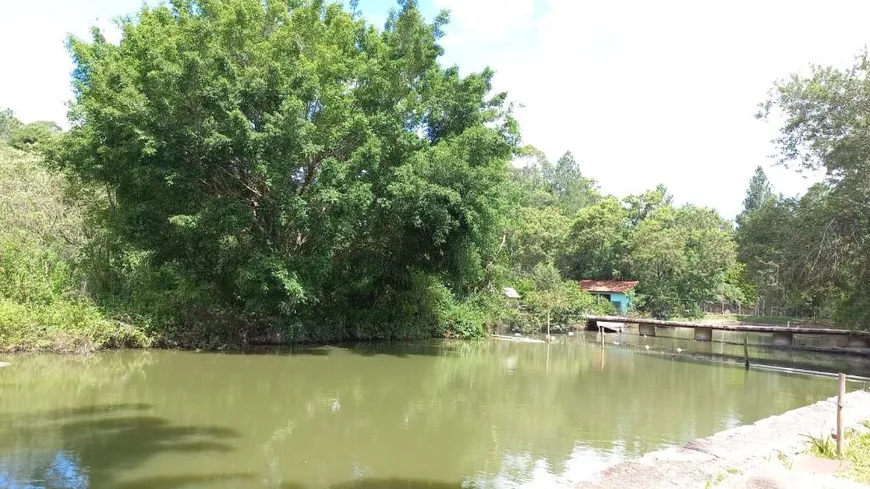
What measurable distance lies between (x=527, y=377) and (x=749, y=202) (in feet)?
272

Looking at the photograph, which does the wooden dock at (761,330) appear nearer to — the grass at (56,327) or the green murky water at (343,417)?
the green murky water at (343,417)

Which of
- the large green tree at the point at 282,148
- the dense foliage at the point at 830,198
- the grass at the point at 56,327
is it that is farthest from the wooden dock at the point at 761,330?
the grass at the point at 56,327

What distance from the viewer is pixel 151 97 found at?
18.2 meters

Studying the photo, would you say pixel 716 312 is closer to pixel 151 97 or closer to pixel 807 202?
pixel 807 202

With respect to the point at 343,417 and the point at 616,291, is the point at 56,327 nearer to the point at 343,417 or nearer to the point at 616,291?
the point at 343,417

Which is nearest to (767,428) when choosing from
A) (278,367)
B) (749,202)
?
(278,367)

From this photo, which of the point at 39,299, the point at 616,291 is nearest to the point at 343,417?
the point at 39,299

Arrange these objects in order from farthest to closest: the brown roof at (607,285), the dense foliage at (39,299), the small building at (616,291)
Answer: the brown roof at (607,285) → the small building at (616,291) → the dense foliage at (39,299)

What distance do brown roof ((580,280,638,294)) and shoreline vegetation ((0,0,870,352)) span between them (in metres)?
15.7

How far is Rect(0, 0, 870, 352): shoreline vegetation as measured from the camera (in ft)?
57.9

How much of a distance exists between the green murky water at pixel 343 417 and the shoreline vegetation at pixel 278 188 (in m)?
2.51

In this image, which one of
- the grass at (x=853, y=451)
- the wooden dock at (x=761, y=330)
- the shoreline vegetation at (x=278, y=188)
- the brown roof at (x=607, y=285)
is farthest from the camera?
the brown roof at (x=607, y=285)

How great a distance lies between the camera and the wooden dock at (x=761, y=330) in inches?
1112

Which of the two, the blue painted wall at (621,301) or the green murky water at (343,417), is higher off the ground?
the blue painted wall at (621,301)
